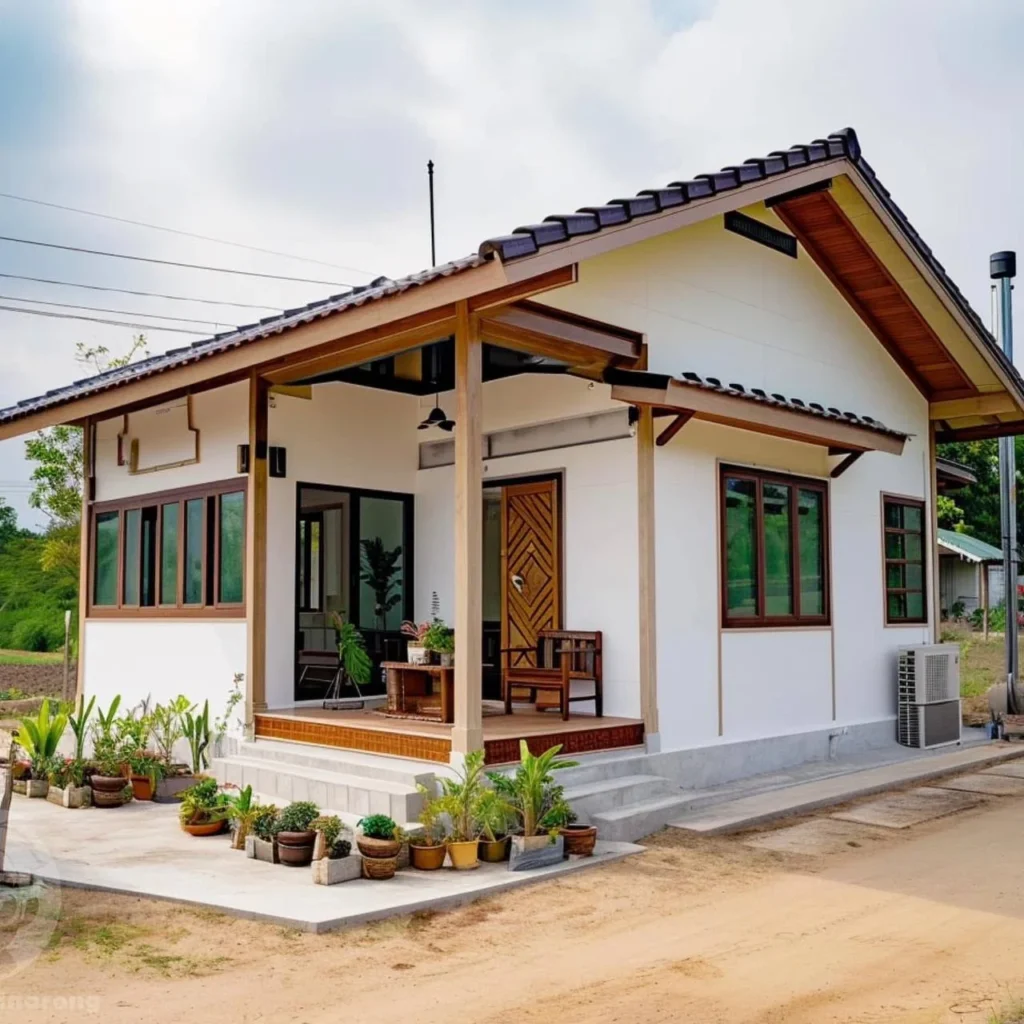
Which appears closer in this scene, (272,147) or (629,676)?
(629,676)

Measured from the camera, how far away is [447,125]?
1287 centimetres

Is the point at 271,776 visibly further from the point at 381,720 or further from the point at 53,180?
the point at 53,180

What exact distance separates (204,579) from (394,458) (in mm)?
1964

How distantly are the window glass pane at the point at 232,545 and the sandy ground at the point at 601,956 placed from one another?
11.7 feet

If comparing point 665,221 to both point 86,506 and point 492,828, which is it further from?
point 86,506

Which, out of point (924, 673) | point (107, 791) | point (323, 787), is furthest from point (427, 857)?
point (924, 673)

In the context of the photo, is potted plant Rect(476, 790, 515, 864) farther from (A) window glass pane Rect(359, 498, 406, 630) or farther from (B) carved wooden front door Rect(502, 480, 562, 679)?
(A) window glass pane Rect(359, 498, 406, 630)

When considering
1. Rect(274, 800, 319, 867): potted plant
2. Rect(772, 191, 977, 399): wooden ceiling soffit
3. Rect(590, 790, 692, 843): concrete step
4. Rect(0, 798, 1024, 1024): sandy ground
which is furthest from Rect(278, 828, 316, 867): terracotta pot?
Rect(772, 191, 977, 399): wooden ceiling soffit

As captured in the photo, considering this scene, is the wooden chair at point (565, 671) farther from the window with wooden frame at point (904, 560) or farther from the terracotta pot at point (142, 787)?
the window with wooden frame at point (904, 560)

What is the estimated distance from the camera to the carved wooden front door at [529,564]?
8641 mm

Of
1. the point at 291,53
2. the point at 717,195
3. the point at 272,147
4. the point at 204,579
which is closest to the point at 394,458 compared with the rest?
the point at 204,579

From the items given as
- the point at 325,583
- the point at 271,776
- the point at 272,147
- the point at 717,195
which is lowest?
the point at 271,776

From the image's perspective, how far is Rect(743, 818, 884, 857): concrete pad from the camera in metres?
6.68

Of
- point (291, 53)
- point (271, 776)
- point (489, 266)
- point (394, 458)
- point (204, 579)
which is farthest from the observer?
point (291, 53)
